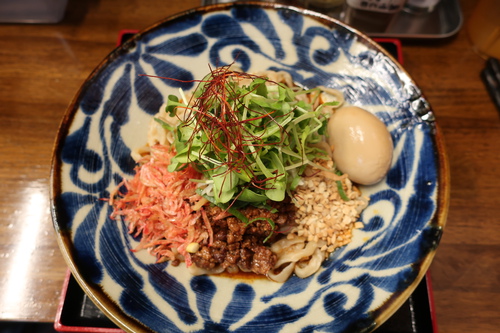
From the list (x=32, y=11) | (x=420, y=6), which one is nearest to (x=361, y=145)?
(x=420, y=6)

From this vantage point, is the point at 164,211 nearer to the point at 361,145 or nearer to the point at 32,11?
the point at 361,145

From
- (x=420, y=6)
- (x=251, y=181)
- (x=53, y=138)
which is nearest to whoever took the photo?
(x=251, y=181)

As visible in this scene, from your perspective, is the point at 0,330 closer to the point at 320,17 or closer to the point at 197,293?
the point at 197,293

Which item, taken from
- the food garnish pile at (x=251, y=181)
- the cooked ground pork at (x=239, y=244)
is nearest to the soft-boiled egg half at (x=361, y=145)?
the food garnish pile at (x=251, y=181)

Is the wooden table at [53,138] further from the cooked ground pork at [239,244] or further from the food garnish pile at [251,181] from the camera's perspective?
the cooked ground pork at [239,244]

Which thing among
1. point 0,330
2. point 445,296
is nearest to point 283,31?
point 445,296

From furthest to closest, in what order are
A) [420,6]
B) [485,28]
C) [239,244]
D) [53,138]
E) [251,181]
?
[420,6] → [485,28] → [53,138] → [239,244] → [251,181]

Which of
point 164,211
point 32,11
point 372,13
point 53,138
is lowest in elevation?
point 53,138
